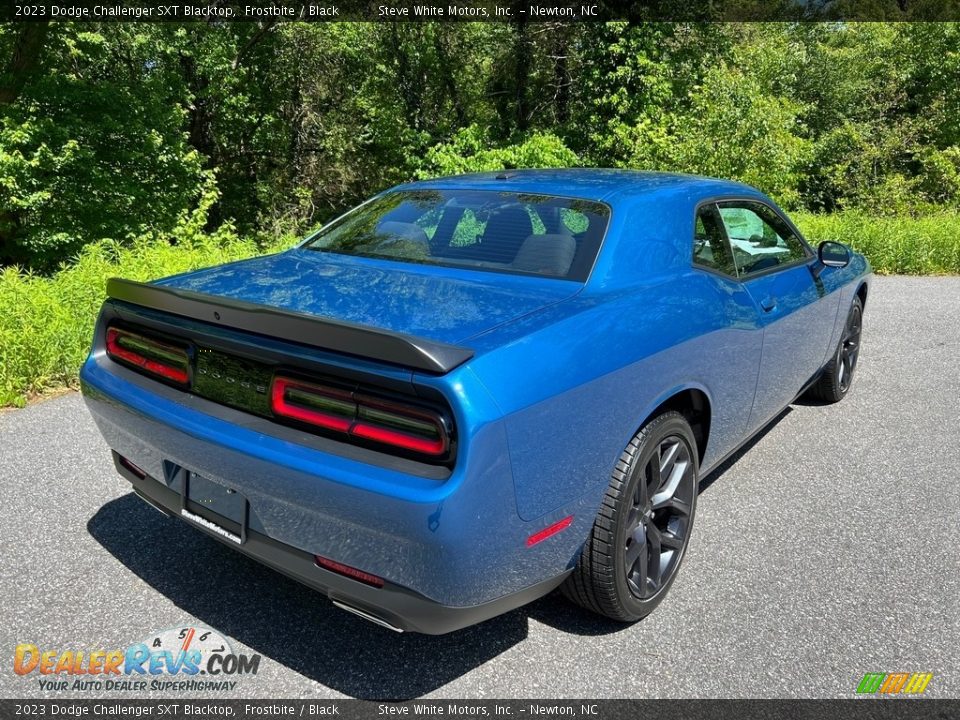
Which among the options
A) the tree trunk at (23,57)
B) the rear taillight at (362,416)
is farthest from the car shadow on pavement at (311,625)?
the tree trunk at (23,57)

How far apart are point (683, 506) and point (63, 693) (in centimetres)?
221

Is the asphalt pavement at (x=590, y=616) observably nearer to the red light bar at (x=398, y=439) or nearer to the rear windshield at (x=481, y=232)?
the red light bar at (x=398, y=439)

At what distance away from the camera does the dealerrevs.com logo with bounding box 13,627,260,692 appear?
231 cm

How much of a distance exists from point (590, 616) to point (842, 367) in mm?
3441

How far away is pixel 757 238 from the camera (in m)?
3.84

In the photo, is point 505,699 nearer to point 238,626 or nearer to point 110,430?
point 238,626

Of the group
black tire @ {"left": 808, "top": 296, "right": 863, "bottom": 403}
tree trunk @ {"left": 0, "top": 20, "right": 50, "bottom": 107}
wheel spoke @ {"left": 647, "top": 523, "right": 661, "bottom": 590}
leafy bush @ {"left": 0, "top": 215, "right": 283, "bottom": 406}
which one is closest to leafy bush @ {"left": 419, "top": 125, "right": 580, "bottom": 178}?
tree trunk @ {"left": 0, "top": 20, "right": 50, "bottom": 107}

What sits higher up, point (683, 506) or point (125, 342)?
point (125, 342)

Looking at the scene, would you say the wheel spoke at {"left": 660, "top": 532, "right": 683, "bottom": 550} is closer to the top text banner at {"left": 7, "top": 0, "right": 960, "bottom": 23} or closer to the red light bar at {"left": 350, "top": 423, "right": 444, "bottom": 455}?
the red light bar at {"left": 350, "top": 423, "right": 444, "bottom": 455}

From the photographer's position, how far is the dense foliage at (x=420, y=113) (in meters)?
14.3

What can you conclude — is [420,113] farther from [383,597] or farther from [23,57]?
[383,597]

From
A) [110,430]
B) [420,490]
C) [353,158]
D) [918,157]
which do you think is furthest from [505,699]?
[918,157]

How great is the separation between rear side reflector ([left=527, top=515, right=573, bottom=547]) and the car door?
1637 mm

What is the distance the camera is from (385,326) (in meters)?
2.14
